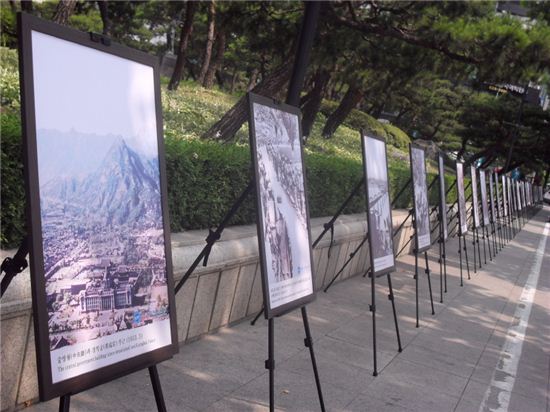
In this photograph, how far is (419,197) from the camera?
283 inches

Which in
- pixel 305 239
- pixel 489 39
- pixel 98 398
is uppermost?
pixel 489 39

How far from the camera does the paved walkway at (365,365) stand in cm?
421

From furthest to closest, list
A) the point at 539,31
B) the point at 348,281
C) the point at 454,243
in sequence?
the point at 454,243 < the point at 539,31 < the point at 348,281

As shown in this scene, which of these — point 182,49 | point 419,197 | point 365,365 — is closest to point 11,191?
point 365,365

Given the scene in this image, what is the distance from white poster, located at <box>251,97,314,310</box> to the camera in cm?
348

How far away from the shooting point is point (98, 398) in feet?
12.6

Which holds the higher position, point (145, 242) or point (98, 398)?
point (145, 242)

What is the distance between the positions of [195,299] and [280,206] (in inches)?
64.5

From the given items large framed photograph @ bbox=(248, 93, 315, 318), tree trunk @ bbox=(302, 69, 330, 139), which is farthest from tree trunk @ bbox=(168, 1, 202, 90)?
large framed photograph @ bbox=(248, 93, 315, 318)

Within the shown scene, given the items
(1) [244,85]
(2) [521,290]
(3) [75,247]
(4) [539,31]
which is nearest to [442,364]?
(3) [75,247]

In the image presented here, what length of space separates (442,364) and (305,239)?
2497 mm

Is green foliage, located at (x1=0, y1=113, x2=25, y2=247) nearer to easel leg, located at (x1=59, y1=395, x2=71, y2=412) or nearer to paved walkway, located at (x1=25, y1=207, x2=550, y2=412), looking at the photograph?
paved walkway, located at (x1=25, y1=207, x2=550, y2=412)

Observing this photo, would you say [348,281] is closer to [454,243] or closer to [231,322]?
[231,322]

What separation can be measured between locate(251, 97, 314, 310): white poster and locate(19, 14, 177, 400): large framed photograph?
0.81 m
